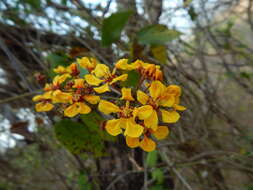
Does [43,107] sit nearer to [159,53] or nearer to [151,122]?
[151,122]

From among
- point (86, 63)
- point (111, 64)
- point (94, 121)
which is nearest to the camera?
point (86, 63)

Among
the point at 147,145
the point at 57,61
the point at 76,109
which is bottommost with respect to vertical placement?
the point at 147,145

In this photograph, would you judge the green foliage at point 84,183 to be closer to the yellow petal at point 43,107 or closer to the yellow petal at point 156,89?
the yellow petal at point 43,107

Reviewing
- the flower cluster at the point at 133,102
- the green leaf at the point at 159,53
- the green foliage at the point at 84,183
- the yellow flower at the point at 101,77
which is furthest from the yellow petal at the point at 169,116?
the green foliage at the point at 84,183

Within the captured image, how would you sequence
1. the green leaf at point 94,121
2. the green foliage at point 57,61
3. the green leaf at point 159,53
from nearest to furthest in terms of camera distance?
the green leaf at point 94,121
the green foliage at point 57,61
the green leaf at point 159,53

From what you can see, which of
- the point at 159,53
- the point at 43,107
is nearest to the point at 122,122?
the point at 43,107

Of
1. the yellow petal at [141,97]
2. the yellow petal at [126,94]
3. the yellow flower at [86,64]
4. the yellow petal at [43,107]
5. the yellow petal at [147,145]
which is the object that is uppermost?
the yellow flower at [86,64]
